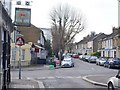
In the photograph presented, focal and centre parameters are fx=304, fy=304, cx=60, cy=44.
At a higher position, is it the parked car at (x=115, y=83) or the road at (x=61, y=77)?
the parked car at (x=115, y=83)

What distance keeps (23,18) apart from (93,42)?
81913 mm

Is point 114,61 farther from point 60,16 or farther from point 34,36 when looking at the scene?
point 60,16

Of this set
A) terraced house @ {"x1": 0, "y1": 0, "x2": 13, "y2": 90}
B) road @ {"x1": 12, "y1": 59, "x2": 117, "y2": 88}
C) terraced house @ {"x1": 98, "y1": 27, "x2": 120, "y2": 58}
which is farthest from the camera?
terraced house @ {"x1": 98, "y1": 27, "x2": 120, "y2": 58}

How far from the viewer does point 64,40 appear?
69.9m

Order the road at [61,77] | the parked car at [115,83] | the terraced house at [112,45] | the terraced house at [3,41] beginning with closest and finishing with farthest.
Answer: the terraced house at [3,41] < the parked car at [115,83] < the road at [61,77] < the terraced house at [112,45]

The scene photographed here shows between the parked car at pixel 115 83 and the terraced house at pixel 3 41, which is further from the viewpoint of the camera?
the parked car at pixel 115 83

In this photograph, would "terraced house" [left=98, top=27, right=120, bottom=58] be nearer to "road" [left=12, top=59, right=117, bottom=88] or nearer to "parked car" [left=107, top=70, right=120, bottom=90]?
"road" [left=12, top=59, right=117, bottom=88]

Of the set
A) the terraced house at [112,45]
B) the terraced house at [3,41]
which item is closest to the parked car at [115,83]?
the terraced house at [3,41]

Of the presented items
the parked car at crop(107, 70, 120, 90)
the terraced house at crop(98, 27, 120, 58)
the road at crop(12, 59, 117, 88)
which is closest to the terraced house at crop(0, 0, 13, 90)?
the road at crop(12, 59, 117, 88)

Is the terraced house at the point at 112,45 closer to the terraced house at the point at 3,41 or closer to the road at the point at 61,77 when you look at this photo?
the road at the point at 61,77

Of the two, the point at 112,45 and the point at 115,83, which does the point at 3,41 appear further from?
the point at 112,45

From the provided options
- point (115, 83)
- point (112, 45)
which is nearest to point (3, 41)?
point (115, 83)

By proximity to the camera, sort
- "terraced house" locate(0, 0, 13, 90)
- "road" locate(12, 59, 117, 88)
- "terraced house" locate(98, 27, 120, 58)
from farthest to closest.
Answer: "terraced house" locate(98, 27, 120, 58) < "road" locate(12, 59, 117, 88) < "terraced house" locate(0, 0, 13, 90)

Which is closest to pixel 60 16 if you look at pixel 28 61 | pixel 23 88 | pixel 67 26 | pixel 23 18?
pixel 67 26
